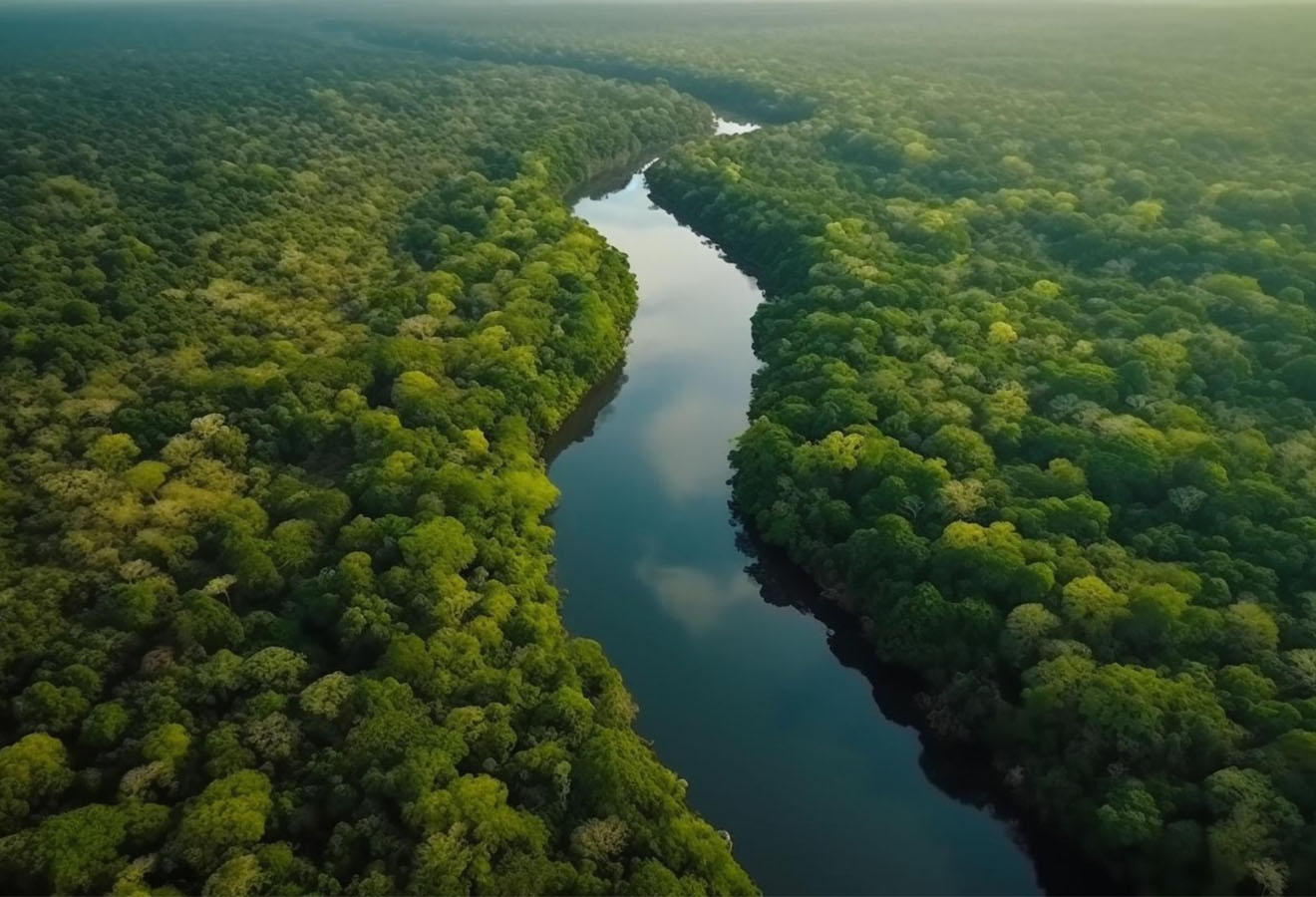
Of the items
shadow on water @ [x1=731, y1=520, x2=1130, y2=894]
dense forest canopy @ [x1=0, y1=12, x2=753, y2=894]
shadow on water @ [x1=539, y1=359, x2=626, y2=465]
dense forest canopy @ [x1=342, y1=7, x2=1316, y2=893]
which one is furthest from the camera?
shadow on water @ [x1=539, y1=359, x2=626, y2=465]

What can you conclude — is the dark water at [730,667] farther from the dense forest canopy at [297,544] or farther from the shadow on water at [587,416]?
the dense forest canopy at [297,544]

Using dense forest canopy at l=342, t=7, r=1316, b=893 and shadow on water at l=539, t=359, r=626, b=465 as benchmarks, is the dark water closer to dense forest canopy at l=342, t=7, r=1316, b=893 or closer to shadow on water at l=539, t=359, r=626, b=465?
shadow on water at l=539, t=359, r=626, b=465

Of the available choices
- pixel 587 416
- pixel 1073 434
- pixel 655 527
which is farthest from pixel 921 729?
pixel 587 416

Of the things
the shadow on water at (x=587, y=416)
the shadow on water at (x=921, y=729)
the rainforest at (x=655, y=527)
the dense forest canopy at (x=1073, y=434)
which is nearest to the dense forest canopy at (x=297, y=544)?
the rainforest at (x=655, y=527)

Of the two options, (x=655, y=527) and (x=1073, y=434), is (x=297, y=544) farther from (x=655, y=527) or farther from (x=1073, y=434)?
(x=1073, y=434)

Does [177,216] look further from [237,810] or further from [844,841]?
[844,841]

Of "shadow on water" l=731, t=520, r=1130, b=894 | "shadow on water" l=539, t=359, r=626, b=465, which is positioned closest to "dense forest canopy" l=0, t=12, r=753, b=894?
"shadow on water" l=539, t=359, r=626, b=465

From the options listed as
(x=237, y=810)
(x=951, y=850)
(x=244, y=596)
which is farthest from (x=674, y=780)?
(x=244, y=596)
